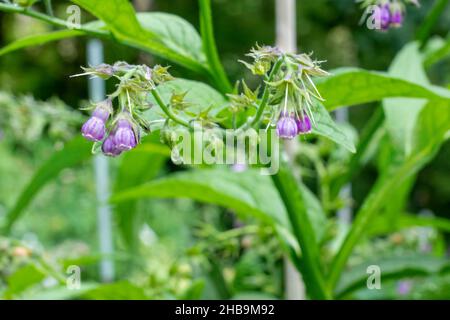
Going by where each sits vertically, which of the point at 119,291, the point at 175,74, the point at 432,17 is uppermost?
the point at 175,74

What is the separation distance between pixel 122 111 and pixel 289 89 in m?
0.09

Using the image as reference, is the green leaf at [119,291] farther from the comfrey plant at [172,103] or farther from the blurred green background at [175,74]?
the blurred green background at [175,74]

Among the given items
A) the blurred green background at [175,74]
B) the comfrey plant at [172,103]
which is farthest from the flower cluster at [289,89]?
the blurred green background at [175,74]

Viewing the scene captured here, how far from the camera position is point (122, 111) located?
407 mm

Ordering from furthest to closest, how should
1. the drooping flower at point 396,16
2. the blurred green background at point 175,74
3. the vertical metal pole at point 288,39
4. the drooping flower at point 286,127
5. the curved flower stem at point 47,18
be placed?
the blurred green background at point 175,74, the vertical metal pole at point 288,39, the drooping flower at point 396,16, the curved flower stem at point 47,18, the drooping flower at point 286,127

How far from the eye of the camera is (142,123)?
0.42 meters

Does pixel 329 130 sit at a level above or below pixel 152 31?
below

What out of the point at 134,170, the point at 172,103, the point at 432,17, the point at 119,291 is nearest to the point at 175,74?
the point at 134,170

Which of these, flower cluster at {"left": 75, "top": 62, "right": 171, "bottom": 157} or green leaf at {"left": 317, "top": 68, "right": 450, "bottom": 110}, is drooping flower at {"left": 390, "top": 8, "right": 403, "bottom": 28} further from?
flower cluster at {"left": 75, "top": 62, "right": 171, "bottom": 157}

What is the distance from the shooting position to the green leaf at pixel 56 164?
696mm

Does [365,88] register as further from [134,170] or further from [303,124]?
[134,170]

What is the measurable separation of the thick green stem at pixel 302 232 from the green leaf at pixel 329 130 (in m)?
0.12

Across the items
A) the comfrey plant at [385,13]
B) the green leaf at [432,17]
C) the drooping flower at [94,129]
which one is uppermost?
the green leaf at [432,17]

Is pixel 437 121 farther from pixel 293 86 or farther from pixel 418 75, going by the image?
pixel 293 86
